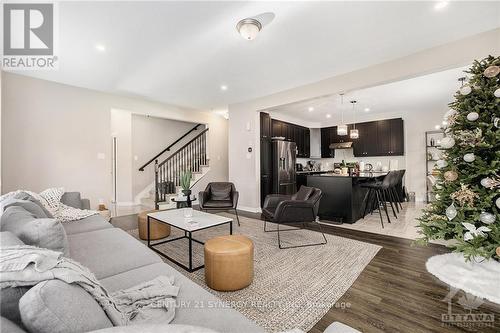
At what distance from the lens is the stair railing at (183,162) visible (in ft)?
22.0

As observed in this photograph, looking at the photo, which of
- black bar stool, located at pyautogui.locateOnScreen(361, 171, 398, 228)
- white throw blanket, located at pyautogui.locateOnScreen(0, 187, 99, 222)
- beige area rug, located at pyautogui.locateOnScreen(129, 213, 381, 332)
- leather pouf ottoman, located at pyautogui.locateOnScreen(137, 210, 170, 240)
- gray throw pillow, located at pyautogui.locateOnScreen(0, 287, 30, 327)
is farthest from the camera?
black bar stool, located at pyautogui.locateOnScreen(361, 171, 398, 228)

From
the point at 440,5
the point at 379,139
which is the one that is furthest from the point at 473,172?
the point at 379,139

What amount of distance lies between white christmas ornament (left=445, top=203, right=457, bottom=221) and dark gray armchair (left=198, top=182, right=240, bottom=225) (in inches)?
116

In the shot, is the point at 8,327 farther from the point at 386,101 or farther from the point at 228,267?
the point at 386,101

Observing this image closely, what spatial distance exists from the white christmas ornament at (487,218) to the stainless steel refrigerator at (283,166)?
372 cm

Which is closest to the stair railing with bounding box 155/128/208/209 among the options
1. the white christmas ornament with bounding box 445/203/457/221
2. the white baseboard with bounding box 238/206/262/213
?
the white baseboard with bounding box 238/206/262/213

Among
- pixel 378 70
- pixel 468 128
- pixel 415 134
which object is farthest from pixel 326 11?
pixel 415 134

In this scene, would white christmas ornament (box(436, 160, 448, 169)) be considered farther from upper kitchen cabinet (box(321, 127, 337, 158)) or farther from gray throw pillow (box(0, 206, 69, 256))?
upper kitchen cabinet (box(321, 127, 337, 158))

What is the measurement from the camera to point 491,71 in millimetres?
2256

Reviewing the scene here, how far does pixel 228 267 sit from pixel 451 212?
2.37m

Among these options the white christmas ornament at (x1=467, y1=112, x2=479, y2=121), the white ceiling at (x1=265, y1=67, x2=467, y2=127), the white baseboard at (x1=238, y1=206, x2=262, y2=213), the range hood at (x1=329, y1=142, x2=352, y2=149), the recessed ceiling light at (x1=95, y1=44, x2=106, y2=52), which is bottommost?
the white baseboard at (x1=238, y1=206, x2=262, y2=213)

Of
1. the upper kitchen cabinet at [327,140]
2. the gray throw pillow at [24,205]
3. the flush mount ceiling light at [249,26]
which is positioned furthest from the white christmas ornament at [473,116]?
the upper kitchen cabinet at [327,140]

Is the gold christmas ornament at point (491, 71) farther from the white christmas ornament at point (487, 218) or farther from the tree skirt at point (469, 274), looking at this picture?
the tree skirt at point (469, 274)

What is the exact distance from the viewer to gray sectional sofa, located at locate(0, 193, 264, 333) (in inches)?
24.4
